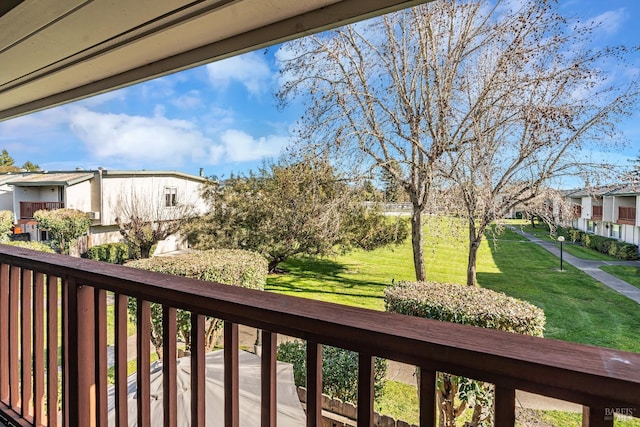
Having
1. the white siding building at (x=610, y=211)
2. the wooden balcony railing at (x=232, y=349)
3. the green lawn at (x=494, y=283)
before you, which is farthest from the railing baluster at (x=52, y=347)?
the white siding building at (x=610, y=211)

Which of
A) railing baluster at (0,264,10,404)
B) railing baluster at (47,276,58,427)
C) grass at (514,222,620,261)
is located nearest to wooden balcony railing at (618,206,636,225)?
grass at (514,222,620,261)

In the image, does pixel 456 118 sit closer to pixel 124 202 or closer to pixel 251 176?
pixel 251 176

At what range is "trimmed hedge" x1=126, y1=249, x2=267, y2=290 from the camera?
4.37m

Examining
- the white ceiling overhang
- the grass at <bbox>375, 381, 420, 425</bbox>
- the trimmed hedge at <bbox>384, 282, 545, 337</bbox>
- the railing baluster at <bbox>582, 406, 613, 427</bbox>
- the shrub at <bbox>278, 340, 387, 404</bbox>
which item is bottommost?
the grass at <bbox>375, 381, 420, 425</bbox>

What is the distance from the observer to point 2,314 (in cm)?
147

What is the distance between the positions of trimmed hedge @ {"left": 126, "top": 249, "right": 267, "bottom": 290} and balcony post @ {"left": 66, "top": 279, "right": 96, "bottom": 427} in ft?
10.4

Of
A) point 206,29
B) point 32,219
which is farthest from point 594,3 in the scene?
point 32,219

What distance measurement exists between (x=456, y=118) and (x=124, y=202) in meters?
10.1

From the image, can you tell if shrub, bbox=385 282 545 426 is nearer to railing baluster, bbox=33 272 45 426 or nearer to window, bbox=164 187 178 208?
railing baluster, bbox=33 272 45 426

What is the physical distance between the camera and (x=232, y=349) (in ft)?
2.48

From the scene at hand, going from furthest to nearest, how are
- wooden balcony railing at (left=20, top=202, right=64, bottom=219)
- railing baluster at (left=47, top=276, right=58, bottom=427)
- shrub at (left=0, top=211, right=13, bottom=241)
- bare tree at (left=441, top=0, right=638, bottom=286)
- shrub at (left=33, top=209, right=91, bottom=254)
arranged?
wooden balcony railing at (left=20, top=202, right=64, bottom=219), shrub at (left=33, top=209, right=91, bottom=254), shrub at (left=0, top=211, right=13, bottom=241), bare tree at (left=441, top=0, right=638, bottom=286), railing baluster at (left=47, top=276, right=58, bottom=427)

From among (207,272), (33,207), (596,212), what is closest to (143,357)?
(207,272)

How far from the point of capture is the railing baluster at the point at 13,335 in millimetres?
1363

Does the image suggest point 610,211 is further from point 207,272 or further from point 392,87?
point 207,272
